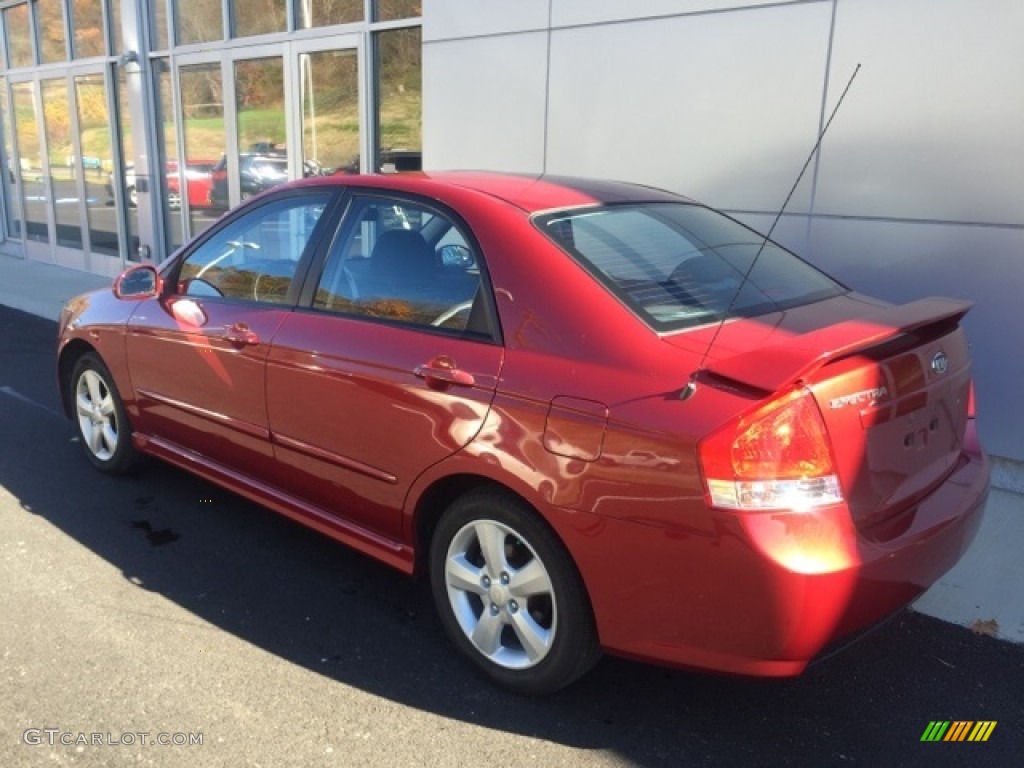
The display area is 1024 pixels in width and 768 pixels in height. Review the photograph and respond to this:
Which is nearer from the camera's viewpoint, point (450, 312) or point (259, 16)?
point (450, 312)

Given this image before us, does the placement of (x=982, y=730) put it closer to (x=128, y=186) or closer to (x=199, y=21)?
(x=199, y=21)

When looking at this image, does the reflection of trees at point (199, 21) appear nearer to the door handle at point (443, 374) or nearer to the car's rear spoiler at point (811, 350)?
the door handle at point (443, 374)

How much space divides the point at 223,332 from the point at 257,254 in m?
0.39

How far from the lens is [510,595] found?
9.41 feet

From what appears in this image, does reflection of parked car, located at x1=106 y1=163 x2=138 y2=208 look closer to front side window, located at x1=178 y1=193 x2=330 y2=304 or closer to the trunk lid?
front side window, located at x1=178 y1=193 x2=330 y2=304

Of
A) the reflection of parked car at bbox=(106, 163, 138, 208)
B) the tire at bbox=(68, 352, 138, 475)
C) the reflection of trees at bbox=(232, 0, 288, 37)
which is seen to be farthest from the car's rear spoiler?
the reflection of parked car at bbox=(106, 163, 138, 208)

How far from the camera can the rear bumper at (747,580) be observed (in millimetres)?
2309

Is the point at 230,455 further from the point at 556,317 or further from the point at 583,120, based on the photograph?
the point at 583,120

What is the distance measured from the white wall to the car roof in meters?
2.03

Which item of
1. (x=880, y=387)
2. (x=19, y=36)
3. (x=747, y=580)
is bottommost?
(x=747, y=580)

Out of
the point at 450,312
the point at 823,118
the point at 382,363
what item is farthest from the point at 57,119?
the point at 450,312

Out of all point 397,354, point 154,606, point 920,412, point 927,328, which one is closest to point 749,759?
point 920,412

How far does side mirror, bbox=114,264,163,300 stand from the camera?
4.26 meters

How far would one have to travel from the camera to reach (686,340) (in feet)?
8.59
